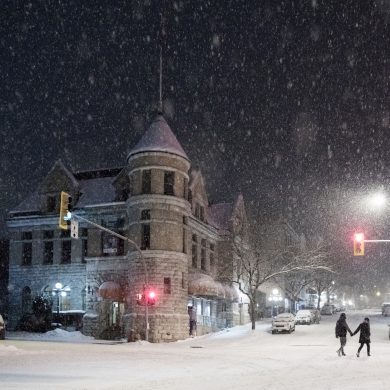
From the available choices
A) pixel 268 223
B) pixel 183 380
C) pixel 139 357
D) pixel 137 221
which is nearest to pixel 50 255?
pixel 137 221

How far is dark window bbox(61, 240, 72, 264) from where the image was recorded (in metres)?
48.4

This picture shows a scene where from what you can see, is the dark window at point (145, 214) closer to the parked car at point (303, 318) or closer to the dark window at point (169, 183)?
the dark window at point (169, 183)

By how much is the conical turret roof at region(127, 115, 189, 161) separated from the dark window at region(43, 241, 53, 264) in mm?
12134

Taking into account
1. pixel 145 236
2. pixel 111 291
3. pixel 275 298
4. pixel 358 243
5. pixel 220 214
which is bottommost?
pixel 275 298

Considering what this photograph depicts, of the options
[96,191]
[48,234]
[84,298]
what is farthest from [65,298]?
[96,191]

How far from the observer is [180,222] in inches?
1672

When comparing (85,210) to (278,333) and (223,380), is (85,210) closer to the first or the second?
(278,333)

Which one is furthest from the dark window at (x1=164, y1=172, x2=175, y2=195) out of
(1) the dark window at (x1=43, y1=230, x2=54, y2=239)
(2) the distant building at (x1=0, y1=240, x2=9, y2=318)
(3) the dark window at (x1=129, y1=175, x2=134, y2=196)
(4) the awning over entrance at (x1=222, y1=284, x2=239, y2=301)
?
(2) the distant building at (x1=0, y1=240, x2=9, y2=318)

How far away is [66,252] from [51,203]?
4.47m

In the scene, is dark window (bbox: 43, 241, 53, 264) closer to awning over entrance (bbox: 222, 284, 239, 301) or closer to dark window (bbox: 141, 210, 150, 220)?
dark window (bbox: 141, 210, 150, 220)

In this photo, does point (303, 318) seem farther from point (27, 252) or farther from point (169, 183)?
point (27, 252)

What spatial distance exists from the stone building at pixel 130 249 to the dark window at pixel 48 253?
86 mm

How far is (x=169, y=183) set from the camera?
4228cm

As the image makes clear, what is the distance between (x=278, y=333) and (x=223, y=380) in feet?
88.5
